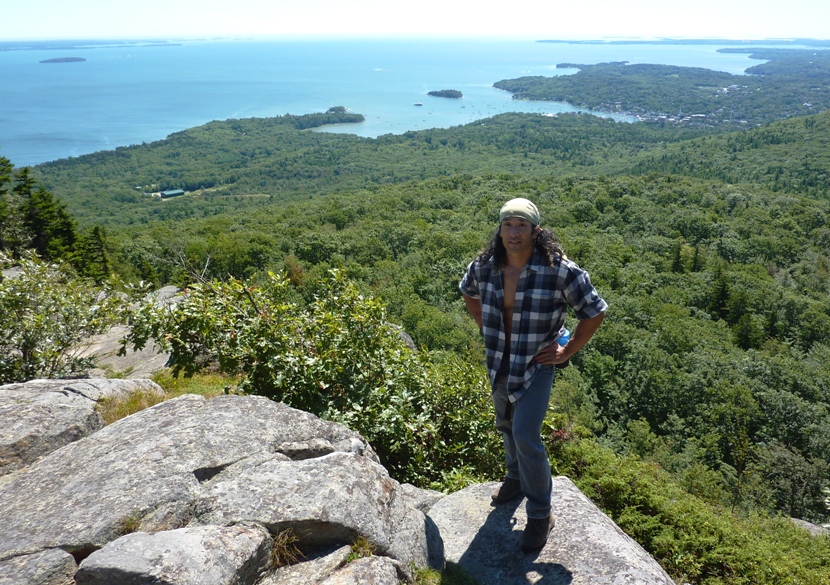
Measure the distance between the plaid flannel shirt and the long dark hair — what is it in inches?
1.6

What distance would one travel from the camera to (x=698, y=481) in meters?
19.0

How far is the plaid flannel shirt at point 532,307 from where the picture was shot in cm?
394

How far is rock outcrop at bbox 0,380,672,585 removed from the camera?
3.18 m

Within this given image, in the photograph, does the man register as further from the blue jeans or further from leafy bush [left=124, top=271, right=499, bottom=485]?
leafy bush [left=124, top=271, right=499, bottom=485]

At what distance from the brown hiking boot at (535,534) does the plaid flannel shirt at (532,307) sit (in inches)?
42.9

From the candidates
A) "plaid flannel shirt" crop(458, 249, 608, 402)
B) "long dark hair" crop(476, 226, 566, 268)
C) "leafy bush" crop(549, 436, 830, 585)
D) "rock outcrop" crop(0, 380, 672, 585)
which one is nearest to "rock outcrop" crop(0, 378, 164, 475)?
"rock outcrop" crop(0, 380, 672, 585)

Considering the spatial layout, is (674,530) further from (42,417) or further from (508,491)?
(42,417)

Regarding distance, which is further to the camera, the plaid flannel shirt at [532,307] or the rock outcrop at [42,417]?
the rock outcrop at [42,417]

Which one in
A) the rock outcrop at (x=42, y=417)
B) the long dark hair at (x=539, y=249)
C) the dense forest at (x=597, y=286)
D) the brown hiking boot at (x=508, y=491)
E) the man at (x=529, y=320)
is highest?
the long dark hair at (x=539, y=249)

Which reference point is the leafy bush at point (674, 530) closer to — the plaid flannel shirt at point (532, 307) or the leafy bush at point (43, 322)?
the plaid flannel shirt at point (532, 307)

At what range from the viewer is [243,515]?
3578 millimetres

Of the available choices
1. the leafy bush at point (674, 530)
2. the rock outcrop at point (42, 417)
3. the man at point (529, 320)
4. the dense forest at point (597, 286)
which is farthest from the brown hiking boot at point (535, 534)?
the rock outcrop at point (42, 417)

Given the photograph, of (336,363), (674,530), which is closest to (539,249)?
(336,363)

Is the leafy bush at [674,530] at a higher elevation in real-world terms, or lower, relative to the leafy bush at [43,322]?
lower
